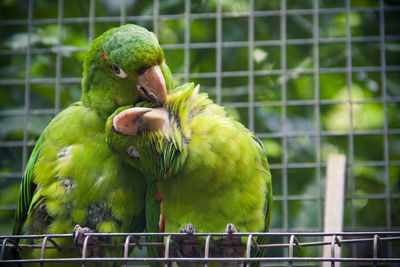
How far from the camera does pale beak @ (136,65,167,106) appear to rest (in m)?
1.79

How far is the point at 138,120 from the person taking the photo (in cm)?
167


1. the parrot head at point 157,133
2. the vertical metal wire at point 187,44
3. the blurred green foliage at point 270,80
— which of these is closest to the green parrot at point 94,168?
the parrot head at point 157,133

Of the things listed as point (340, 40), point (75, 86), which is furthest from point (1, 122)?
point (340, 40)

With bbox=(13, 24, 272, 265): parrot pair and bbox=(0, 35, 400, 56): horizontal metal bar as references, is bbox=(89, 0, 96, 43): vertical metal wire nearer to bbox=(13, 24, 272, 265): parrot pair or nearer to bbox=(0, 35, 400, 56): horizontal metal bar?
bbox=(0, 35, 400, 56): horizontal metal bar

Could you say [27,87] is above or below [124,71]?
above

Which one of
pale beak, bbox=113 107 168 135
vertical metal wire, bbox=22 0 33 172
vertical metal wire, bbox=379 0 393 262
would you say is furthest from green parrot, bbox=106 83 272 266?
vertical metal wire, bbox=22 0 33 172

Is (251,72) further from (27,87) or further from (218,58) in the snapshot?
(27,87)

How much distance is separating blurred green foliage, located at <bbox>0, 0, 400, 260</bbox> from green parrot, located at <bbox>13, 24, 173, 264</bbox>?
2.07 ft

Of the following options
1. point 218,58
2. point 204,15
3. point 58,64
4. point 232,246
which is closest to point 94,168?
point 232,246

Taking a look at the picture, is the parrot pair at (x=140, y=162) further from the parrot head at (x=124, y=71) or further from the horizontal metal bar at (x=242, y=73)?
the horizontal metal bar at (x=242, y=73)

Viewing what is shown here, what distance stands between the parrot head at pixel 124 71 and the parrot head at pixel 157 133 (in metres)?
0.08

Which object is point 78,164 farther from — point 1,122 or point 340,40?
point 340,40

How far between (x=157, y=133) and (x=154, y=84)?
0.21 m

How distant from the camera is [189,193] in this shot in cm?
180
